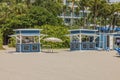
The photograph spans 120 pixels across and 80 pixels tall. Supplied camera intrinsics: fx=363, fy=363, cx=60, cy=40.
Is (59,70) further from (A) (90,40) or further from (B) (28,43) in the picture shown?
(A) (90,40)

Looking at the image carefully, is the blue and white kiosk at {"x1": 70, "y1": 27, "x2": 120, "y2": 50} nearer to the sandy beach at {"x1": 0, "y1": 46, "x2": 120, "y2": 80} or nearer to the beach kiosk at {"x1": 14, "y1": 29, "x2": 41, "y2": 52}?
the beach kiosk at {"x1": 14, "y1": 29, "x2": 41, "y2": 52}

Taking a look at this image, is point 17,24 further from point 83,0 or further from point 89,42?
point 89,42

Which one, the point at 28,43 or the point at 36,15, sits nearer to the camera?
the point at 28,43

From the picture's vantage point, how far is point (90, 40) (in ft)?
168

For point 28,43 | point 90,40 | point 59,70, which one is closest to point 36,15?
point 90,40

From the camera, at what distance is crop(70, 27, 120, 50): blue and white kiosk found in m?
47.2

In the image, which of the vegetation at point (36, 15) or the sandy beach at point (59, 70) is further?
the vegetation at point (36, 15)

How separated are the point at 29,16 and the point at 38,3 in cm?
958

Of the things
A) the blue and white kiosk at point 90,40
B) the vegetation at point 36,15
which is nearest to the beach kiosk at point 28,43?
the blue and white kiosk at point 90,40

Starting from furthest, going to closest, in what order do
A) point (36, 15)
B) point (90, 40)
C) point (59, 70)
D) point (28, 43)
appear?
point (36, 15)
point (90, 40)
point (28, 43)
point (59, 70)

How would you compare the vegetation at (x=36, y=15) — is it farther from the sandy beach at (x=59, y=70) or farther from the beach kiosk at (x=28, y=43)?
the sandy beach at (x=59, y=70)

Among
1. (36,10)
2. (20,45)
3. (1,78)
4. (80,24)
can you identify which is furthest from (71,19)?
(1,78)

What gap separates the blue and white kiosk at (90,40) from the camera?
4725 centimetres

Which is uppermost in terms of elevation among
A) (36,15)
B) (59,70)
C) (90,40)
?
(36,15)
